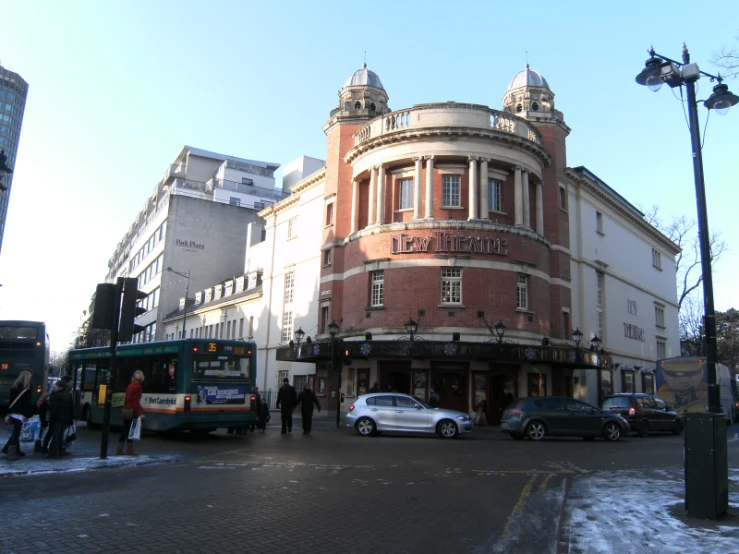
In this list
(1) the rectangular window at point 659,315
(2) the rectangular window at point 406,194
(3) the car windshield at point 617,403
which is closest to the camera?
(3) the car windshield at point 617,403

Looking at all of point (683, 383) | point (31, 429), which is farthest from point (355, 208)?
point (31, 429)

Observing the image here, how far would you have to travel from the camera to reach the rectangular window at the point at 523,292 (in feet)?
99.2

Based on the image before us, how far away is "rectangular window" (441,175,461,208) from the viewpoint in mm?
30188

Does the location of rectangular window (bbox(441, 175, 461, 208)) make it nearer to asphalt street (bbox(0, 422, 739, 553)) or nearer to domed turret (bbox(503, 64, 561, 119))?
domed turret (bbox(503, 64, 561, 119))

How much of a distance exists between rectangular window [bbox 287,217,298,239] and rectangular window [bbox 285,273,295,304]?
275 centimetres

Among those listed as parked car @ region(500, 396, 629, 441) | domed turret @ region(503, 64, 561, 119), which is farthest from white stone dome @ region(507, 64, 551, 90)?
parked car @ region(500, 396, 629, 441)

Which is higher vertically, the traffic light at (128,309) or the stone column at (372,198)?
the stone column at (372,198)

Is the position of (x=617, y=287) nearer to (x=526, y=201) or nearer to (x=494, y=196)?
(x=526, y=201)

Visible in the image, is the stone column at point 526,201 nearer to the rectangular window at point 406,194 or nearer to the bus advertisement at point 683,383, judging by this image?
the rectangular window at point 406,194

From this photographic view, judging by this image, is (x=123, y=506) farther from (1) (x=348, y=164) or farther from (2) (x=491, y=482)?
(1) (x=348, y=164)

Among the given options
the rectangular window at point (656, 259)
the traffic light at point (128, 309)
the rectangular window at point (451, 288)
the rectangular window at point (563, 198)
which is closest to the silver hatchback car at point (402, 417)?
the rectangular window at point (451, 288)

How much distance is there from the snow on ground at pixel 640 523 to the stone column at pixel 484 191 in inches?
788

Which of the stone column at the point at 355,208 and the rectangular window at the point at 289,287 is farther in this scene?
the rectangular window at the point at 289,287

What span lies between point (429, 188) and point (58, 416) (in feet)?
66.9
